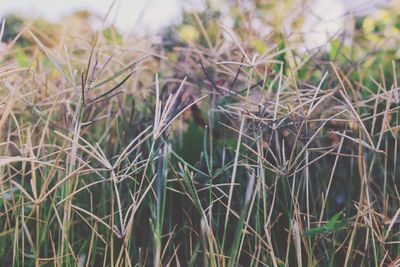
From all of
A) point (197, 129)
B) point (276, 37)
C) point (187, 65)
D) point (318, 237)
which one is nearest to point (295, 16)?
point (276, 37)

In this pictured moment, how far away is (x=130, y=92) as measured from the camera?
1.05m

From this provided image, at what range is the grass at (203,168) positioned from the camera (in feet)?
2.03

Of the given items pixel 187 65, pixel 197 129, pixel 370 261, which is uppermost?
pixel 187 65

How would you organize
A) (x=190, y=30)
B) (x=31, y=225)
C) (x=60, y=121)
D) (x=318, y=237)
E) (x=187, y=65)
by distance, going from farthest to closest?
1. (x=190, y=30)
2. (x=187, y=65)
3. (x=60, y=121)
4. (x=31, y=225)
5. (x=318, y=237)

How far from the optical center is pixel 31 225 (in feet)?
2.67

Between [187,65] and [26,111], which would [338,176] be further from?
[26,111]

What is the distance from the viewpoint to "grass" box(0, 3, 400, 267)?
0.62 m

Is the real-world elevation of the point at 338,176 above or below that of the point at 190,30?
below

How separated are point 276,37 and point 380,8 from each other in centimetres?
39

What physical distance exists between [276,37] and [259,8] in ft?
1.95

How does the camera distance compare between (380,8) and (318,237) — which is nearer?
(318,237)

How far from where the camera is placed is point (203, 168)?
0.88 meters

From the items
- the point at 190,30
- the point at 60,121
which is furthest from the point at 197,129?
the point at 190,30

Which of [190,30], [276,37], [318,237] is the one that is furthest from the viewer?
[190,30]
